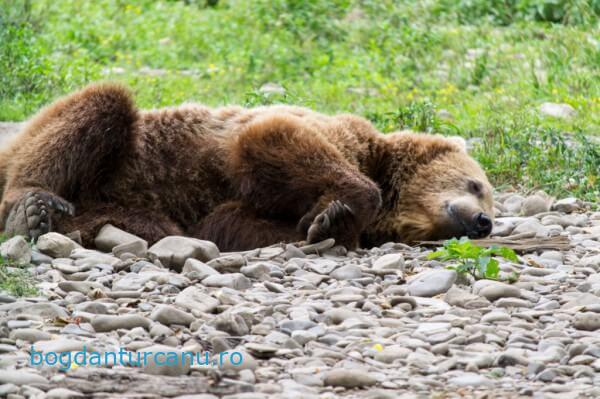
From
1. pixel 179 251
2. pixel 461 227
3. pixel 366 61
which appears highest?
pixel 179 251

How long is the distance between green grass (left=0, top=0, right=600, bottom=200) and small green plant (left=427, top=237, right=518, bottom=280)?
2.57m

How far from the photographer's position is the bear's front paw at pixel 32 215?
19.6 ft

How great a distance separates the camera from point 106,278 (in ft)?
17.1

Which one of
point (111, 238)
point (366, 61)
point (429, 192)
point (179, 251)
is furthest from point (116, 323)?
point (366, 61)

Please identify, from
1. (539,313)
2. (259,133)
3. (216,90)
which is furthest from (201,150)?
(216,90)

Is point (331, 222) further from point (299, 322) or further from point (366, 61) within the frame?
point (366, 61)

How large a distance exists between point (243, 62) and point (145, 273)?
24.9ft

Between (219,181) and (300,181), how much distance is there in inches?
23.0

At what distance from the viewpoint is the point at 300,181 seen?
254 inches

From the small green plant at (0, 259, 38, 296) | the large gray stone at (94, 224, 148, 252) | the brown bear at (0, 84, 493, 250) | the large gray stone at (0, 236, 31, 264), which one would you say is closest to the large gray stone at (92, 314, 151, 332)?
the small green plant at (0, 259, 38, 296)

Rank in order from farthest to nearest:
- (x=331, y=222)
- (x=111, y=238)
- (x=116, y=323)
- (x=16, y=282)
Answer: (x=331, y=222), (x=111, y=238), (x=16, y=282), (x=116, y=323)

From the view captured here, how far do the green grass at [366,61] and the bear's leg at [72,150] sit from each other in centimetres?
233

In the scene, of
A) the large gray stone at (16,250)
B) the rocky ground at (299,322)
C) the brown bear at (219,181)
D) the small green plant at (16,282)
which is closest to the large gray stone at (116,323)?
the rocky ground at (299,322)

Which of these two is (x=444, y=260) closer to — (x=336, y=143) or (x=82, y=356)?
(x=336, y=143)
